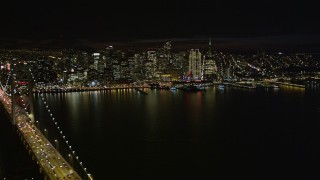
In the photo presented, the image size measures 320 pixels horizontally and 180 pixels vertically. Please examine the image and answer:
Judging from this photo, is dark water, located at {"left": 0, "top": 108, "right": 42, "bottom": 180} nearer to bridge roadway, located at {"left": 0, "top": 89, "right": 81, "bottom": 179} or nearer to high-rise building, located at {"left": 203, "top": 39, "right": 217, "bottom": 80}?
bridge roadway, located at {"left": 0, "top": 89, "right": 81, "bottom": 179}

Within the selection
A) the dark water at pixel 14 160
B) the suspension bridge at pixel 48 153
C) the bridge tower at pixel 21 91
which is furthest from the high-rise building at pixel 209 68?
the dark water at pixel 14 160

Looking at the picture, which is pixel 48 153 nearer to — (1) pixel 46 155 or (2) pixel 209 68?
(1) pixel 46 155

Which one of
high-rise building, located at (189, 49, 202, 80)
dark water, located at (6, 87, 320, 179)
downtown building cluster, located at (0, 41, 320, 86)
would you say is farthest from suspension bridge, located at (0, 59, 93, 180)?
high-rise building, located at (189, 49, 202, 80)

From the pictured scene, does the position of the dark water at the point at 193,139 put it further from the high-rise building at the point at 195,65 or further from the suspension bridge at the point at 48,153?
the high-rise building at the point at 195,65

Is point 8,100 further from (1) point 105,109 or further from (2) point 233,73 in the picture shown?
(2) point 233,73

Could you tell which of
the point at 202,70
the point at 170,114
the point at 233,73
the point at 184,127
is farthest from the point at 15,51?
the point at 233,73

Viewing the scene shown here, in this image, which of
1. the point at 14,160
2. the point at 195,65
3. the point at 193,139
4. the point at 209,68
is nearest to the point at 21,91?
the point at 193,139
